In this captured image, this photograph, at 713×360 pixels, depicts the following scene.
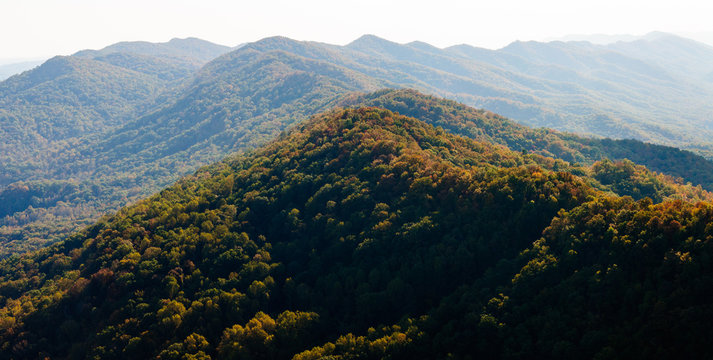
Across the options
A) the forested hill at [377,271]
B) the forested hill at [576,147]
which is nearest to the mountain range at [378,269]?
the forested hill at [377,271]

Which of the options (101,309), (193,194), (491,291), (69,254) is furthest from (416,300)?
(69,254)

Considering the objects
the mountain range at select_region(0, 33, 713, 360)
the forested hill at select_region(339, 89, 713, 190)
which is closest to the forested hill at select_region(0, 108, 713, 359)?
the mountain range at select_region(0, 33, 713, 360)

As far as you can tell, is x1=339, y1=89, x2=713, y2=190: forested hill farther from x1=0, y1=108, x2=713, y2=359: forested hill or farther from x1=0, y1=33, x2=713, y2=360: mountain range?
x1=0, y1=108, x2=713, y2=359: forested hill

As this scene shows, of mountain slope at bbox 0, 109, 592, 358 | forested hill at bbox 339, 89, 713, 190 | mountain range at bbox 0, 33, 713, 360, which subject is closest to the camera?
mountain range at bbox 0, 33, 713, 360

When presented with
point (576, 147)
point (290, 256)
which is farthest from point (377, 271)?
point (576, 147)

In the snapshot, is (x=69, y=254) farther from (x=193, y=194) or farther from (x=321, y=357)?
(x=321, y=357)

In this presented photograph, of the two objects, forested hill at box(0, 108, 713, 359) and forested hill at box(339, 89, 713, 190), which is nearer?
forested hill at box(0, 108, 713, 359)

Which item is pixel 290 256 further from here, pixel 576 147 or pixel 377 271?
pixel 576 147

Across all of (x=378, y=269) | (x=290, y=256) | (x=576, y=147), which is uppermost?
(x=378, y=269)

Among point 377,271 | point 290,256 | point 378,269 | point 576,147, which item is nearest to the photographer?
point 377,271

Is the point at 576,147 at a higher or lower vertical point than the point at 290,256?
lower
